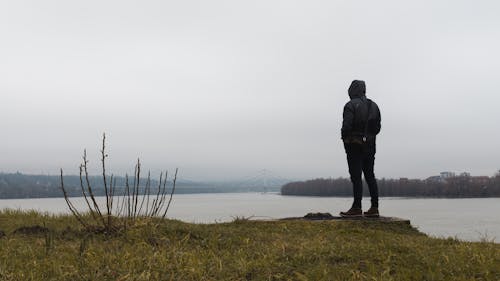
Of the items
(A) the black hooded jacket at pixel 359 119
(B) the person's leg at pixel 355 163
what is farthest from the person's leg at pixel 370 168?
(A) the black hooded jacket at pixel 359 119

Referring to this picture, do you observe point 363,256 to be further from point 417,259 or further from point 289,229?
point 289,229

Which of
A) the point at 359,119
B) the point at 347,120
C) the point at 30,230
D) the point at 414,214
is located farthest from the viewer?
the point at 414,214

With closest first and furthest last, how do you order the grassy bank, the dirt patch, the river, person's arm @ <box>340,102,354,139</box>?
the grassy bank → the dirt patch → person's arm @ <box>340,102,354,139</box> → the river

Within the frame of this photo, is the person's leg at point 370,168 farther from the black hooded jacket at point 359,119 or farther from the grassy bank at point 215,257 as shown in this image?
the grassy bank at point 215,257

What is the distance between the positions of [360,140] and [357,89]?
3.73 feet

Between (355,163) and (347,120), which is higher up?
(347,120)

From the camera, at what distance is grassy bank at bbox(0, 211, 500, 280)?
3.92 m

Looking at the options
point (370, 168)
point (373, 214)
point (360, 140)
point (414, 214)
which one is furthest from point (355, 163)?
point (414, 214)

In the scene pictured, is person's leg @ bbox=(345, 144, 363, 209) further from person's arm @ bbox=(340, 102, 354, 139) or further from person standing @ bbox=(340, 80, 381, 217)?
person's arm @ bbox=(340, 102, 354, 139)

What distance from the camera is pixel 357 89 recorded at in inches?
359

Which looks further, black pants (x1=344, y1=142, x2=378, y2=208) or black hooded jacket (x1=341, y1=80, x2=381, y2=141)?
black pants (x1=344, y1=142, x2=378, y2=208)

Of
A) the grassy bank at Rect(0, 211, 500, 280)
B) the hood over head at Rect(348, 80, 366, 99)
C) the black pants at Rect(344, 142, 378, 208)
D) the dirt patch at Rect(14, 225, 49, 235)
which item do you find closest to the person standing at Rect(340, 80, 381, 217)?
the black pants at Rect(344, 142, 378, 208)

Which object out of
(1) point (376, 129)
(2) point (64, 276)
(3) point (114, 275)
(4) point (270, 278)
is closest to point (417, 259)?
(4) point (270, 278)

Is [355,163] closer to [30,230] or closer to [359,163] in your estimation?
[359,163]
